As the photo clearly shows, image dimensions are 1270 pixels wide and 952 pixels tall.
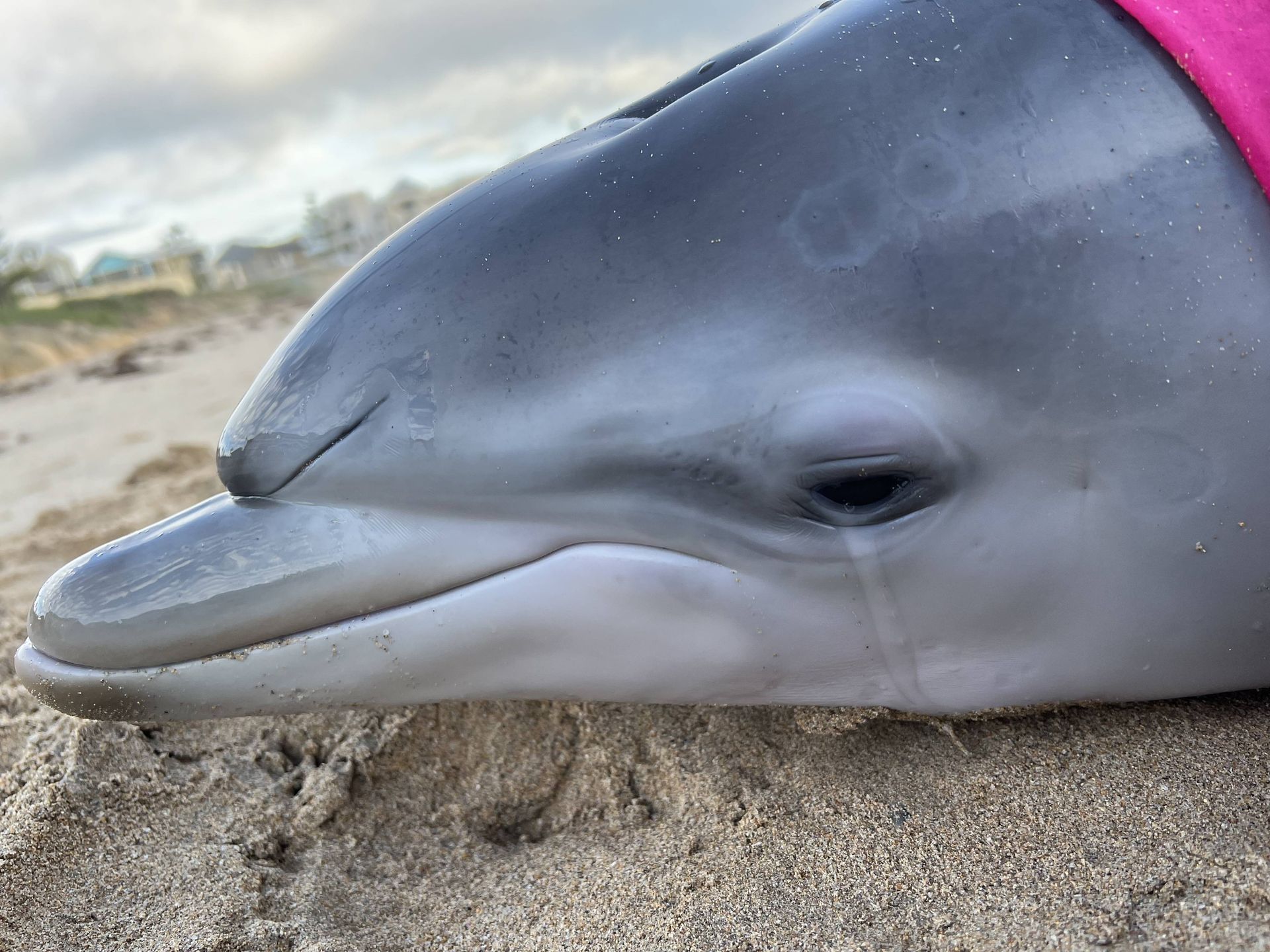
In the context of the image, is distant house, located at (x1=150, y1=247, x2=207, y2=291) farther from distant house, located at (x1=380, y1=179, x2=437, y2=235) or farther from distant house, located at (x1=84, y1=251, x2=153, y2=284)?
distant house, located at (x1=380, y1=179, x2=437, y2=235)

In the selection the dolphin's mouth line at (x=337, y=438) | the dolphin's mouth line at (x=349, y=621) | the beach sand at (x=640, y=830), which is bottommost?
the beach sand at (x=640, y=830)

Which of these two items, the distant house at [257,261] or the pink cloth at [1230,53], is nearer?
the pink cloth at [1230,53]

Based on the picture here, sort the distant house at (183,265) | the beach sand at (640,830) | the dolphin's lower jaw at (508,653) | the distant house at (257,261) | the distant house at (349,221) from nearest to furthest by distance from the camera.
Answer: the beach sand at (640,830), the dolphin's lower jaw at (508,653), the distant house at (183,265), the distant house at (257,261), the distant house at (349,221)

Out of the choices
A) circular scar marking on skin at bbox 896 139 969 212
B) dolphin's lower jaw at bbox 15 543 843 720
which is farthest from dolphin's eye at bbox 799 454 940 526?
circular scar marking on skin at bbox 896 139 969 212

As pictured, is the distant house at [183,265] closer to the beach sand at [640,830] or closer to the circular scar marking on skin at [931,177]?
the beach sand at [640,830]

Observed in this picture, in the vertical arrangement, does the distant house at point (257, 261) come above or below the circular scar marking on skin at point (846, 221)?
below

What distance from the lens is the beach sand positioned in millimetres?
1655

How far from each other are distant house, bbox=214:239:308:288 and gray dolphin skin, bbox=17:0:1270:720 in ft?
226

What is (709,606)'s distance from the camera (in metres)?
1.79

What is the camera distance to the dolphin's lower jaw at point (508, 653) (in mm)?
1774

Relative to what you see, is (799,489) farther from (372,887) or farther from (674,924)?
(372,887)

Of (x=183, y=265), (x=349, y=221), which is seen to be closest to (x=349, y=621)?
(x=183, y=265)

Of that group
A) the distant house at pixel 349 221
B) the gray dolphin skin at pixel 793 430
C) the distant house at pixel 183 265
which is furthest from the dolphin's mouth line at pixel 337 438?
the distant house at pixel 349 221

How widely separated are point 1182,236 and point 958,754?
3.48 feet
